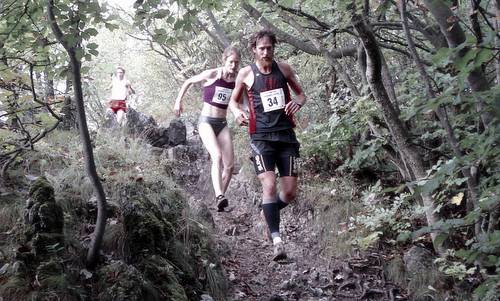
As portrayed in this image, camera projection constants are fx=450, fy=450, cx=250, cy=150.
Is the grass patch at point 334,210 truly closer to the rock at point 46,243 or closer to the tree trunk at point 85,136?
the tree trunk at point 85,136

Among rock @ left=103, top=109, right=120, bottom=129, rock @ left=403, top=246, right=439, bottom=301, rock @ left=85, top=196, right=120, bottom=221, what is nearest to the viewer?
rock @ left=85, top=196, right=120, bottom=221

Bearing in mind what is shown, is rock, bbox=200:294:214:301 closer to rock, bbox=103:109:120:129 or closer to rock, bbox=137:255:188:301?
rock, bbox=137:255:188:301

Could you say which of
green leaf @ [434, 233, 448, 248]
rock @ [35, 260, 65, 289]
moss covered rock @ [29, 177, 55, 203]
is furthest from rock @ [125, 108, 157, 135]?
green leaf @ [434, 233, 448, 248]

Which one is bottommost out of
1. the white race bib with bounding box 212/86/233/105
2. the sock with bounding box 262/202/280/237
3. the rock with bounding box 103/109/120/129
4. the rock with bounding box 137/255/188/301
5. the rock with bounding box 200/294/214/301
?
the rock with bounding box 200/294/214/301

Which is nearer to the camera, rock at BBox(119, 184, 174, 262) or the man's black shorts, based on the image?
rock at BBox(119, 184, 174, 262)

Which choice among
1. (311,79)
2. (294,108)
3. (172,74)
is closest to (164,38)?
(294,108)

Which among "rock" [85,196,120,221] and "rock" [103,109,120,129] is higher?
"rock" [103,109,120,129]

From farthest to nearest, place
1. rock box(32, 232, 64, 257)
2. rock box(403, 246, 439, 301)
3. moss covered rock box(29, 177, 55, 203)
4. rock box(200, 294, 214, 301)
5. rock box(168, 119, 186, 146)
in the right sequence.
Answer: rock box(168, 119, 186, 146) → rock box(403, 246, 439, 301) → rock box(200, 294, 214, 301) → moss covered rock box(29, 177, 55, 203) → rock box(32, 232, 64, 257)

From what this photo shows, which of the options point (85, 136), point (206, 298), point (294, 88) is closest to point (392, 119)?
point (294, 88)

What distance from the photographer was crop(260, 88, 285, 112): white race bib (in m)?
4.80

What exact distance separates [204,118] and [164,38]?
2.71m

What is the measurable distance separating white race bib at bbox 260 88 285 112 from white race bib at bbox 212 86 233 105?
4.60 feet

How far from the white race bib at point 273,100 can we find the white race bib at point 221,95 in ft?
4.60

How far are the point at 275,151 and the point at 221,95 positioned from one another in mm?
1628
